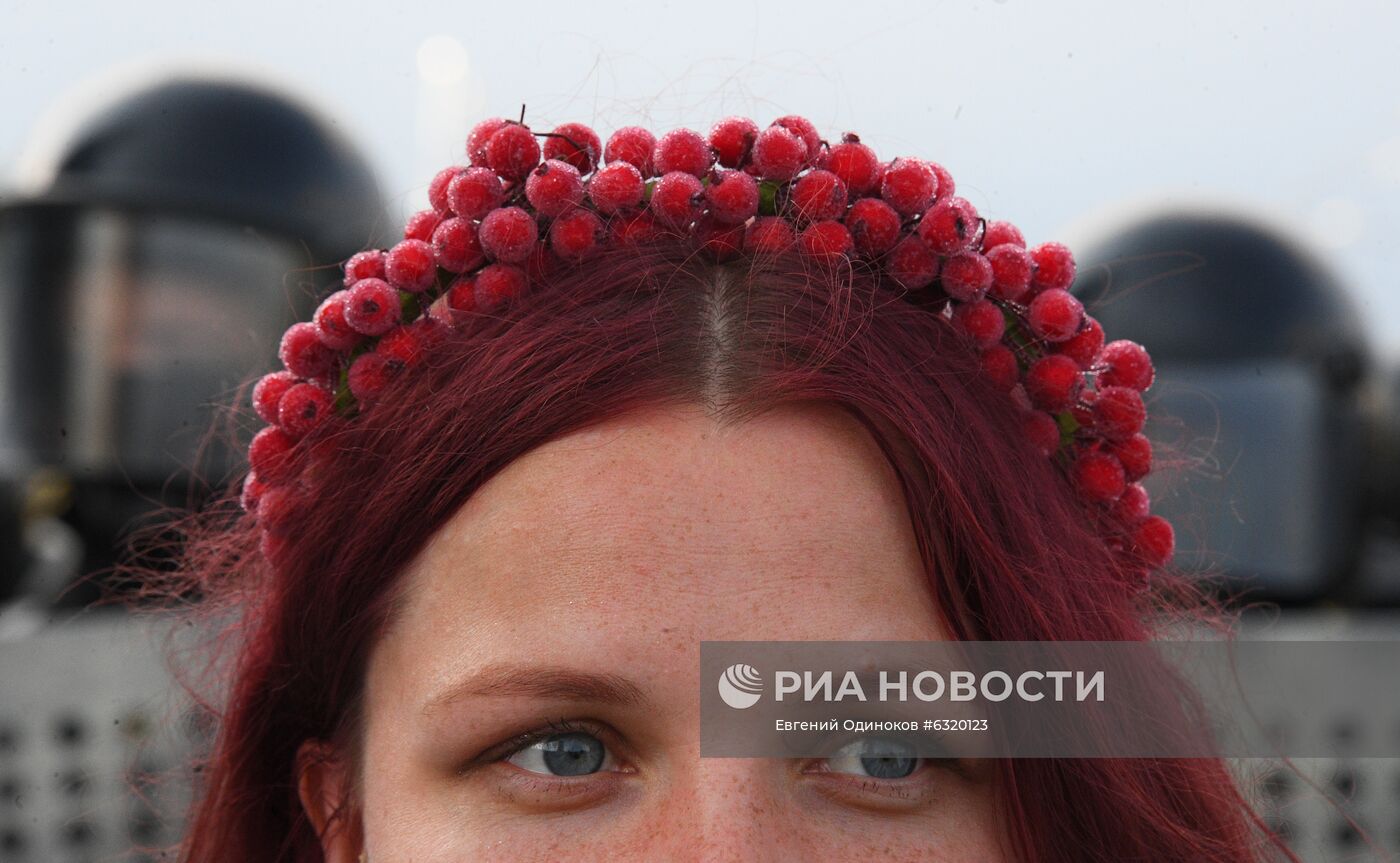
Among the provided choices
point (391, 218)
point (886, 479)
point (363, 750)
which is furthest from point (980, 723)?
point (391, 218)

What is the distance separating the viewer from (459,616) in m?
1.41

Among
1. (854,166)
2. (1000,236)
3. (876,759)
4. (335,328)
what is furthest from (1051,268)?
(335,328)

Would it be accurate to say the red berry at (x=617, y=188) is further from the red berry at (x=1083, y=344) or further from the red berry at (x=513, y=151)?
the red berry at (x=1083, y=344)

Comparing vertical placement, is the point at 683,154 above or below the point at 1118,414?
above

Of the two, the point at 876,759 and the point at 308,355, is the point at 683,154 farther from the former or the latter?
the point at 876,759

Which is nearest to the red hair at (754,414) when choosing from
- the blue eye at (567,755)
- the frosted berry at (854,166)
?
the frosted berry at (854,166)

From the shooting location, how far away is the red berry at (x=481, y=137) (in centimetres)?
163

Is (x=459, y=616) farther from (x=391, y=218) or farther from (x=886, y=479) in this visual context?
(x=391, y=218)

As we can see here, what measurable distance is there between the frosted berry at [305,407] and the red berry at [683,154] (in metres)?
0.50

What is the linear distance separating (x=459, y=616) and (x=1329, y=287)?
6.38 m

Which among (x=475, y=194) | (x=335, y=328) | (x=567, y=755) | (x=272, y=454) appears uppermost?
(x=475, y=194)

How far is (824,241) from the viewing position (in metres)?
1.56

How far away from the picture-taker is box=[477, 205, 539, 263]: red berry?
156 centimetres

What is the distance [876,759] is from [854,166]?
0.69 meters
